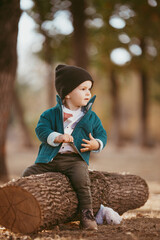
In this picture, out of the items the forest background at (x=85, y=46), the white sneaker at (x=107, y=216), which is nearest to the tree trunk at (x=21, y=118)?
the forest background at (x=85, y=46)

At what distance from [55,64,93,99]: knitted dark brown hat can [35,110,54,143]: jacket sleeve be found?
0.33 metres

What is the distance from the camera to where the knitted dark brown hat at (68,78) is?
3834mm

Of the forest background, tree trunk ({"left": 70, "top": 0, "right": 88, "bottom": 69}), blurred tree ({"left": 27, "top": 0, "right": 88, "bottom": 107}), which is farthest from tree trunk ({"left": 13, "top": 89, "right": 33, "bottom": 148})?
tree trunk ({"left": 70, "top": 0, "right": 88, "bottom": 69})

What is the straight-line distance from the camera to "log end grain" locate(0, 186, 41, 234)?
329cm

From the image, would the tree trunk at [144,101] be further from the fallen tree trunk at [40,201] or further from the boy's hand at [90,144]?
the boy's hand at [90,144]

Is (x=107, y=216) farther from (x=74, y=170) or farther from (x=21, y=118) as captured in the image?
(x=21, y=118)

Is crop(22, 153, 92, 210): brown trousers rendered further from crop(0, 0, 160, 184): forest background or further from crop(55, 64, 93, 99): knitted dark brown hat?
crop(0, 0, 160, 184): forest background

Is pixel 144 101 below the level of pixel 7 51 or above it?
below

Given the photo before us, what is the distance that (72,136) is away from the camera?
3.75 m

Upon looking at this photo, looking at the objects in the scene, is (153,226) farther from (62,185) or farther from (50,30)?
(50,30)

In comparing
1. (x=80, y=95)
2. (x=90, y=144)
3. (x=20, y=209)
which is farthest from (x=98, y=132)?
(x=20, y=209)

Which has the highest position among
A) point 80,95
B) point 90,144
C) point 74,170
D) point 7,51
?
point 7,51

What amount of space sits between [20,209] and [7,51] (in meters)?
4.31

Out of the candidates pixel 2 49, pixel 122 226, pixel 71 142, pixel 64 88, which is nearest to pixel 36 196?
pixel 71 142
